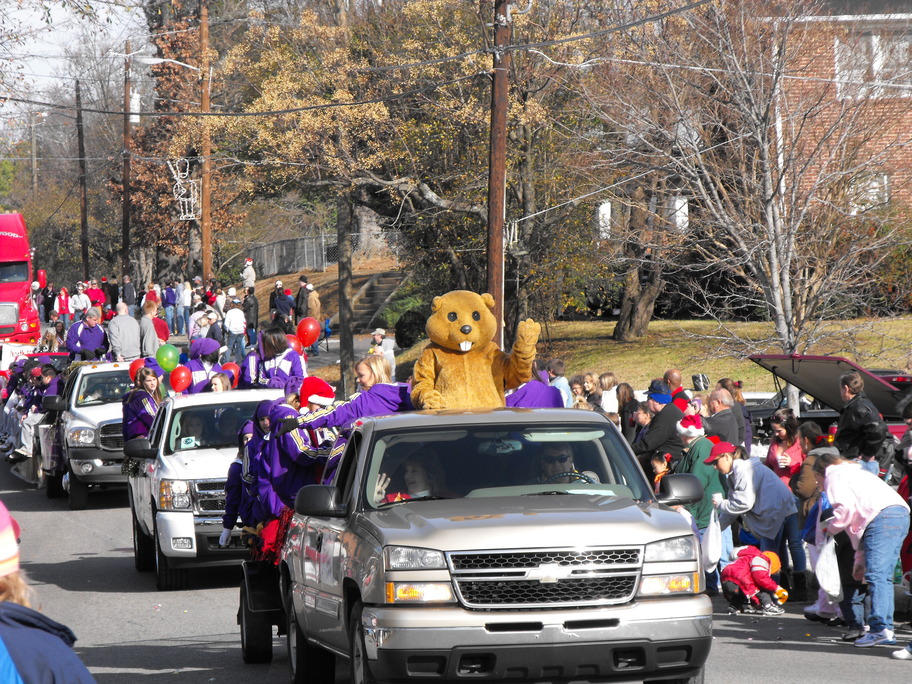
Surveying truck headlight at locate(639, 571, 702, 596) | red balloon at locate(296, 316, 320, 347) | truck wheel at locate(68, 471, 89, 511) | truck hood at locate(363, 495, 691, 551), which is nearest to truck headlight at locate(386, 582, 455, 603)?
truck hood at locate(363, 495, 691, 551)

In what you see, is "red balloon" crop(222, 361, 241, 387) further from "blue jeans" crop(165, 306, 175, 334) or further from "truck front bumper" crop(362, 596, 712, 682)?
"blue jeans" crop(165, 306, 175, 334)

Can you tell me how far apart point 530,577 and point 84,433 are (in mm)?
12455

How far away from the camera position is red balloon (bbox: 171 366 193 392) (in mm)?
15250

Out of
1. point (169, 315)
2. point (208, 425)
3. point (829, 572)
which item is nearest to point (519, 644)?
point (829, 572)

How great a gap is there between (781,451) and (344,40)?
64.2ft

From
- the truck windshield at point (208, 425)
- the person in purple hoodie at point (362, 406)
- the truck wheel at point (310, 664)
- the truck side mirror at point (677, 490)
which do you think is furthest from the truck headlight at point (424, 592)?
the truck windshield at point (208, 425)

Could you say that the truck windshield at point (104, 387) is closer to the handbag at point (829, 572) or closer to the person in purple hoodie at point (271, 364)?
the person in purple hoodie at point (271, 364)

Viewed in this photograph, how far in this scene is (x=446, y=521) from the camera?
6113 millimetres

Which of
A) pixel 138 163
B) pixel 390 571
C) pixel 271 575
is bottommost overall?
pixel 271 575

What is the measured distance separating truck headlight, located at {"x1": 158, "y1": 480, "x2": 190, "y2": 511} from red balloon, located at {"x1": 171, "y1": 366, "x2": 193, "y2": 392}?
371 cm

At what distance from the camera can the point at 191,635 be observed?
9805 mm

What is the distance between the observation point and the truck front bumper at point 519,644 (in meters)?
5.81

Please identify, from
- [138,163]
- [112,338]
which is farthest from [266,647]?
[138,163]

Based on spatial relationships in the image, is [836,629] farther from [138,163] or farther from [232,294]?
[138,163]
